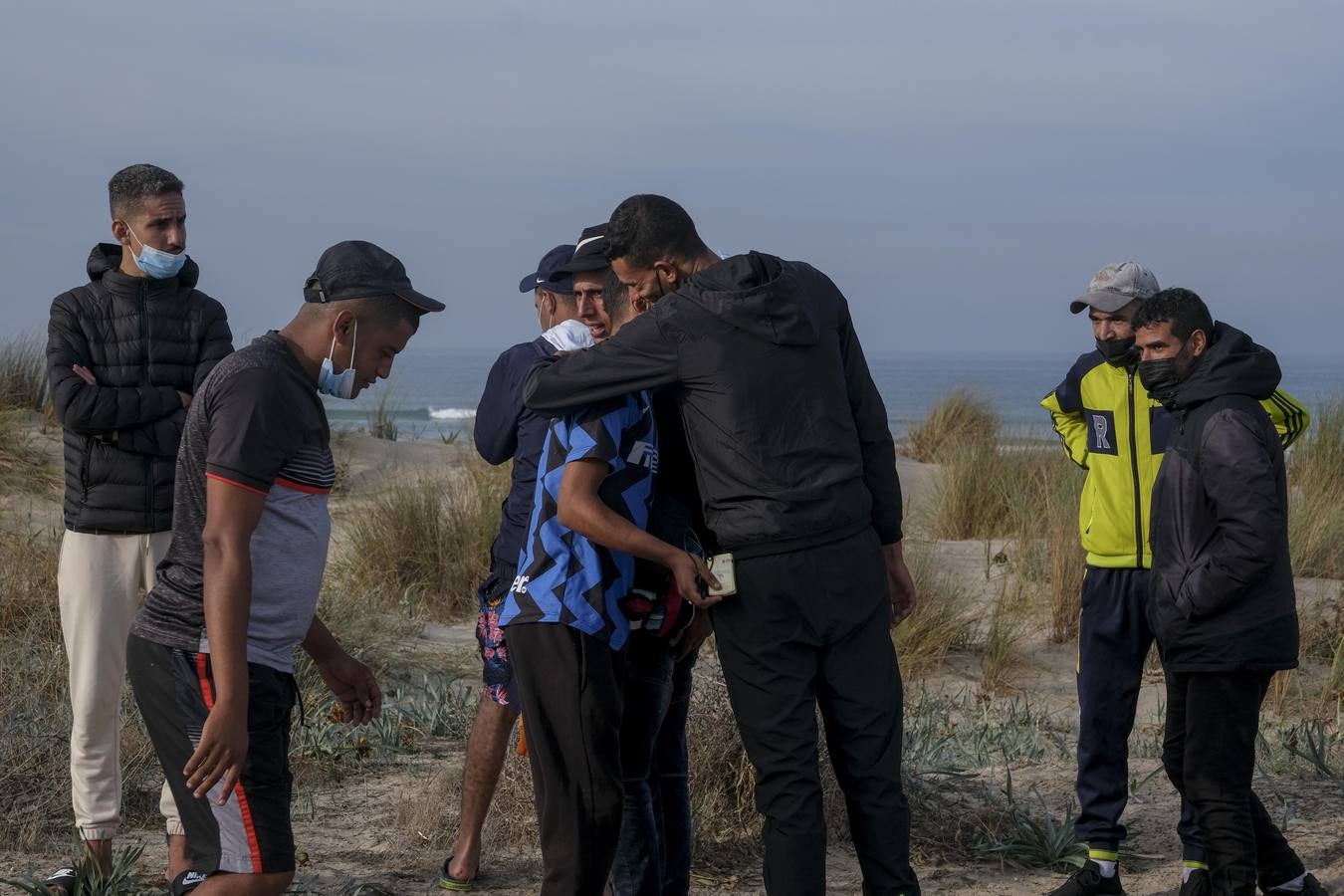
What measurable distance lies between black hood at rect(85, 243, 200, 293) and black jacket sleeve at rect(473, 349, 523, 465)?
1102 mm

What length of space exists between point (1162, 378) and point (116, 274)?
10.5 feet

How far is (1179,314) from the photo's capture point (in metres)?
4.07

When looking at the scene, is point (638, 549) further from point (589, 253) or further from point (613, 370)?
point (589, 253)

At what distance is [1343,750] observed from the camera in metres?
5.86

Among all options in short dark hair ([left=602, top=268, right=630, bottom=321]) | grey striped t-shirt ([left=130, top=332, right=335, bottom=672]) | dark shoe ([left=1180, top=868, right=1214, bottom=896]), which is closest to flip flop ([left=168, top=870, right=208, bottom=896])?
grey striped t-shirt ([left=130, top=332, right=335, bottom=672])

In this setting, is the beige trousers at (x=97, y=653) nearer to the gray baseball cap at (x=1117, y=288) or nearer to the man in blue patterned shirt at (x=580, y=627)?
the man in blue patterned shirt at (x=580, y=627)

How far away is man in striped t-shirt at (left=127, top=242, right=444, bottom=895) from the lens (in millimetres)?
2875

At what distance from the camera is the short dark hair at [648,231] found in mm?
3455

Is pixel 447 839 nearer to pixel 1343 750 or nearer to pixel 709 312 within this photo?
pixel 709 312

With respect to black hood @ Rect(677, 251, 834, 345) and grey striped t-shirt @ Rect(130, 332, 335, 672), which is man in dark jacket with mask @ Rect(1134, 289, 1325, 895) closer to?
black hood @ Rect(677, 251, 834, 345)

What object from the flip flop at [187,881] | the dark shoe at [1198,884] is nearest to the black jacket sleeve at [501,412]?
the flip flop at [187,881]

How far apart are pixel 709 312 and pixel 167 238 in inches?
81.8

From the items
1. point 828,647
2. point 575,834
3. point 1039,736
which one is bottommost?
point 1039,736

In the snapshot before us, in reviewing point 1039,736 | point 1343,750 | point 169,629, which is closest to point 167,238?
point 169,629
